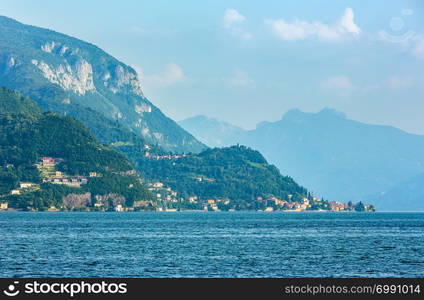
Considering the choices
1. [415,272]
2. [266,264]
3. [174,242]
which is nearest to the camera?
[415,272]

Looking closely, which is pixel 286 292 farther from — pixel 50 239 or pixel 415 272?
pixel 50 239

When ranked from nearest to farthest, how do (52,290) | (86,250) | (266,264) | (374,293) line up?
(52,290)
(374,293)
(266,264)
(86,250)

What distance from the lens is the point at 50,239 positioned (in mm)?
156875

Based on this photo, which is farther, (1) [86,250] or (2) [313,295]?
(1) [86,250]

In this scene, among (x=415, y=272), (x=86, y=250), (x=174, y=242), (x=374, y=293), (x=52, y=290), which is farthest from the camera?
(x=174, y=242)

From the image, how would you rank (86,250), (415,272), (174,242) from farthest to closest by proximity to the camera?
(174,242) → (86,250) → (415,272)

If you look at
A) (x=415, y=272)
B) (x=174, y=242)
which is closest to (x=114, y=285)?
(x=415, y=272)

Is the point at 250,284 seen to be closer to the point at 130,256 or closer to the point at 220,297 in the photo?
the point at 220,297

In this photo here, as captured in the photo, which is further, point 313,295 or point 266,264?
point 266,264

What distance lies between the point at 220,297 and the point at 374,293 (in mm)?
12260

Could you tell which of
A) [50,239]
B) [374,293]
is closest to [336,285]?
[374,293]

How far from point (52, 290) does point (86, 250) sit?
2857 inches

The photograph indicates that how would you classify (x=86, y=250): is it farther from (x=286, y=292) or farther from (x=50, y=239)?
(x=286, y=292)

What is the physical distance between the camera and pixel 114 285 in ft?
194
